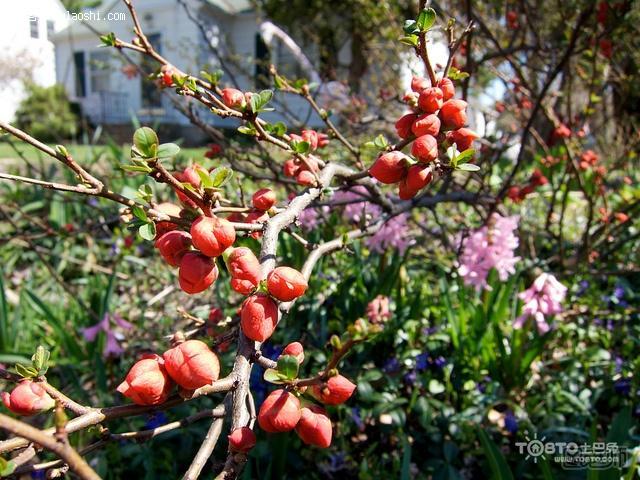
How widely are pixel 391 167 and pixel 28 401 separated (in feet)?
1.75

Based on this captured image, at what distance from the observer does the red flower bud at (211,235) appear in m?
0.53

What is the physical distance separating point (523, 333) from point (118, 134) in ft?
43.2

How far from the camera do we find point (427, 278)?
2.45 meters

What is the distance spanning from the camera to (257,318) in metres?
0.55

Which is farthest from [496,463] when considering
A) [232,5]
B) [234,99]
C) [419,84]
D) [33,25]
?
[232,5]

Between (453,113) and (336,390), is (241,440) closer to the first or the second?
(336,390)

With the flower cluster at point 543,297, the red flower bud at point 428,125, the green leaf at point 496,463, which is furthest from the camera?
the flower cluster at point 543,297

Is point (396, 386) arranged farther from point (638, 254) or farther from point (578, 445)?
point (638, 254)

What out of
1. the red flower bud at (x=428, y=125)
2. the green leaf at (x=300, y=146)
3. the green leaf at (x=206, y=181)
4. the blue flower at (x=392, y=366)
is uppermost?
the red flower bud at (x=428, y=125)

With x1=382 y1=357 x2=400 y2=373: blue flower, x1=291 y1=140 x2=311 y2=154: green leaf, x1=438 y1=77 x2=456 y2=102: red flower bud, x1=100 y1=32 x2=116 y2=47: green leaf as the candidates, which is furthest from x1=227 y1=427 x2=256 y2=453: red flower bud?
x1=382 y1=357 x2=400 y2=373: blue flower

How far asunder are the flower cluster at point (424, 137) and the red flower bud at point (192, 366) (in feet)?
1.18

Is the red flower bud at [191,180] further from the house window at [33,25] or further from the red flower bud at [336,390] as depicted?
the house window at [33,25]

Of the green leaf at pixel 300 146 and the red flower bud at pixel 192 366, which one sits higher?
the green leaf at pixel 300 146

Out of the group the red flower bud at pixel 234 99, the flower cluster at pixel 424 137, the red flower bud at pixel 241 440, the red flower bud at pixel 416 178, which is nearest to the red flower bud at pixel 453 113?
the flower cluster at pixel 424 137
